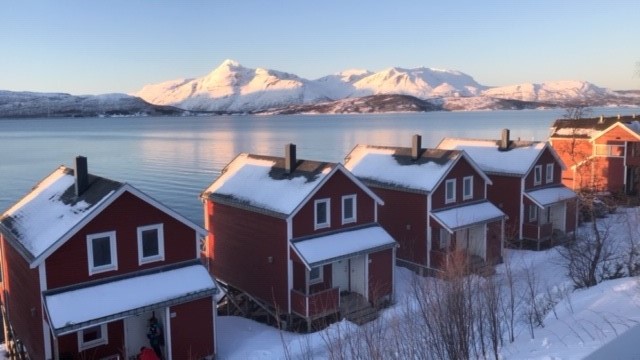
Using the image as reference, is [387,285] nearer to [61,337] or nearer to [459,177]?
[459,177]

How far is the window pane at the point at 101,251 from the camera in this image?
19750 mm

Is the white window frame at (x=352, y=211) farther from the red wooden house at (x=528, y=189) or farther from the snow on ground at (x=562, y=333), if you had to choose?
the red wooden house at (x=528, y=189)

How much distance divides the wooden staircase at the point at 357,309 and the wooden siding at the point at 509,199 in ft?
50.1

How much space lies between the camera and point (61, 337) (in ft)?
62.3

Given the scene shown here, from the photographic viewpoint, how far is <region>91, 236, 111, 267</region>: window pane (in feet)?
64.8

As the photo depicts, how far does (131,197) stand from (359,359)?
12.2 meters

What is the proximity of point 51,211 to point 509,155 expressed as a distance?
3013cm

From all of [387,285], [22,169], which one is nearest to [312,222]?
[387,285]

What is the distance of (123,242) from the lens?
797 inches

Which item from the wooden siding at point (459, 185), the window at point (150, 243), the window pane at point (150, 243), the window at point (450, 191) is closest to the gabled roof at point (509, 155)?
the wooden siding at point (459, 185)

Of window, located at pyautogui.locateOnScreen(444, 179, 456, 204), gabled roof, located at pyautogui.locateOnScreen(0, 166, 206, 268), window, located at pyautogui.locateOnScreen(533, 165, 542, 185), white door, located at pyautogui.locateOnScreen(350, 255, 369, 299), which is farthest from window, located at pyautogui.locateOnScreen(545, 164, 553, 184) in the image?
gabled roof, located at pyautogui.locateOnScreen(0, 166, 206, 268)

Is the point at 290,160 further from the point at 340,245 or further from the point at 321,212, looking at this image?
the point at 340,245

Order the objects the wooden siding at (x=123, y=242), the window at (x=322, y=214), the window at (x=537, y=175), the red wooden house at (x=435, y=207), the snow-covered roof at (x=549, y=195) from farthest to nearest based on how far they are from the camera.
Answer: the window at (x=537, y=175), the snow-covered roof at (x=549, y=195), the red wooden house at (x=435, y=207), the window at (x=322, y=214), the wooden siding at (x=123, y=242)

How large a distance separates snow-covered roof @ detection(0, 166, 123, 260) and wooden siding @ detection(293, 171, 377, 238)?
8765mm
